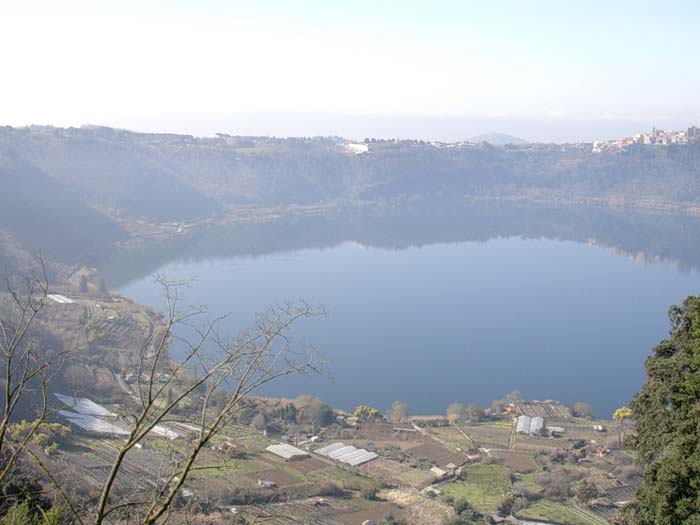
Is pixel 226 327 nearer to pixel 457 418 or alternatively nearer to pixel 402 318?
pixel 402 318

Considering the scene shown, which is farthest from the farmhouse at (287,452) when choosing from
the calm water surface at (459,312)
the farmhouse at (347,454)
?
the calm water surface at (459,312)

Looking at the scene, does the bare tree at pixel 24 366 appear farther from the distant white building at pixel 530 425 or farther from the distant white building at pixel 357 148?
the distant white building at pixel 357 148

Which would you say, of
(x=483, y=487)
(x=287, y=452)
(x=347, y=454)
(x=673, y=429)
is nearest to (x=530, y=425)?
(x=483, y=487)

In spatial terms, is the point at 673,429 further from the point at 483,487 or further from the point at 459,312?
the point at 459,312

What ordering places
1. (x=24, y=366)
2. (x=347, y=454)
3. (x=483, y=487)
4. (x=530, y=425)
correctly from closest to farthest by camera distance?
(x=24, y=366)
(x=483, y=487)
(x=347, y=454)
(x=530, y=425)

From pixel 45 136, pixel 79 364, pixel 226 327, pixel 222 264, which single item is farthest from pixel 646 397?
pixel 45 136

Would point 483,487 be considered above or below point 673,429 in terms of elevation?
below
